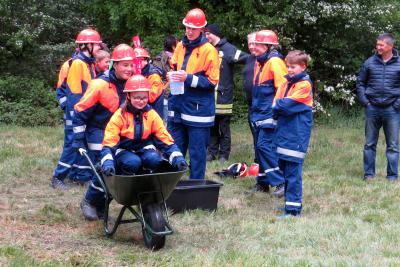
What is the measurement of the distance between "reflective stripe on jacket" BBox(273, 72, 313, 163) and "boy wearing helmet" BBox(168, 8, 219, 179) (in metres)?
1.01

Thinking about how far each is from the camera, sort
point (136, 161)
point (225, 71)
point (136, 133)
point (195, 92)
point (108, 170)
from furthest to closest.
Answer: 1. point (225, 71)
2. point (195, 92)
3. point (136, 133)
4. point (136, 161)
5. point (108, 170)

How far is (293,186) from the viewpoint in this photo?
7.18m

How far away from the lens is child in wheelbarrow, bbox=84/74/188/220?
19.7ft

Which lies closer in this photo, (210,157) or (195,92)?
(195,92)

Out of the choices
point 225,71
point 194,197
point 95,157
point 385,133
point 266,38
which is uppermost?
point 266,38

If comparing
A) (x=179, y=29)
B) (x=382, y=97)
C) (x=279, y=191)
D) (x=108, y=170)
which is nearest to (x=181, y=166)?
(x=108, y=170)

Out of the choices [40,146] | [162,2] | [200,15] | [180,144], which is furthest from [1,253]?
[162,2]

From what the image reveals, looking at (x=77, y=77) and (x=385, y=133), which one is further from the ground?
(x=77, y=77)

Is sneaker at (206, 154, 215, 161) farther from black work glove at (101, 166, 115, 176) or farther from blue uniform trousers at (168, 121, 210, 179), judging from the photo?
black work glove at (101, 166, 115, 176)

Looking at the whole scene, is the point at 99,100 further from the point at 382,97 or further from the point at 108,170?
the point at 382,97

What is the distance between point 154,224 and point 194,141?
87.7 inches

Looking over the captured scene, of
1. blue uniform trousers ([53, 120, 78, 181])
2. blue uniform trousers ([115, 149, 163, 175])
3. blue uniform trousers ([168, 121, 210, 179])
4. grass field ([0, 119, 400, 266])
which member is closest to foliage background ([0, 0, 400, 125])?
grass field ([0, 119, 400, 266])

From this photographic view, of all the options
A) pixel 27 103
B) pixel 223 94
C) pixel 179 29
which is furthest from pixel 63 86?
pixel 179 29

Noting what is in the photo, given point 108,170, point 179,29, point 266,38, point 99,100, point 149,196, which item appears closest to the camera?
point 108,170
